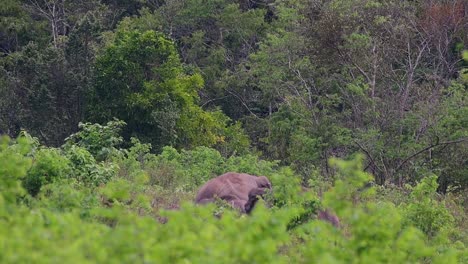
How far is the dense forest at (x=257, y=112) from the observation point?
8906 mm

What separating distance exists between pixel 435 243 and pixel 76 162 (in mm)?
4210

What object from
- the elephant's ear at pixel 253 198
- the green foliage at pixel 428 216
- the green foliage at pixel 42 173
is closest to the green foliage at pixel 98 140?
the elephant's ear at pixel 253 198

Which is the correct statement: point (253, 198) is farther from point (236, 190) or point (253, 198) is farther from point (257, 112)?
point (257, 112)

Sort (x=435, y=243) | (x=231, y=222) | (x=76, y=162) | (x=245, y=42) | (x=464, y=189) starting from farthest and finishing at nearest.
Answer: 1. (x=245, y=42)
2. (x=464, y=189)
3. (x=76, y=162)
4. (x=435, y=243)
5. (x=231, y=222)

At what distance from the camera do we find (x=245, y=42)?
1139 inches

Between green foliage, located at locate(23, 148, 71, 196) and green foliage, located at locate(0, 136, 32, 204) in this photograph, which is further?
green foliage, located at locate(23, 148, 71, 196)

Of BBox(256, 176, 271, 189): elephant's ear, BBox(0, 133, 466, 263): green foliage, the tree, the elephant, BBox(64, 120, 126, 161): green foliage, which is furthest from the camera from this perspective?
the tree

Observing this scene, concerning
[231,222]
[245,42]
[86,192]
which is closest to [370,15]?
[245,42]

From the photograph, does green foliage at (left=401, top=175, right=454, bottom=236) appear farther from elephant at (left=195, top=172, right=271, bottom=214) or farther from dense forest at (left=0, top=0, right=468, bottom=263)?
elephant at (left=195, top=172, right=271, bottom=214)

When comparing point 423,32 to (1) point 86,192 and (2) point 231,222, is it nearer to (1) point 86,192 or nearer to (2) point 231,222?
(1) point 86,192

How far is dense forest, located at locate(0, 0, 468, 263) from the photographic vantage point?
8906mm

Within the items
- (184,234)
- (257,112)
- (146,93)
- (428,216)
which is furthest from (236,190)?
(257,112)


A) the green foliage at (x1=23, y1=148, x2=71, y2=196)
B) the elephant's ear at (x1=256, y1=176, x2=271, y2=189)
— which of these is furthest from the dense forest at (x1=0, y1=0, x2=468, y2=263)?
the elephant's ear at (x1=256, y1=176, x2=271, y2=189)

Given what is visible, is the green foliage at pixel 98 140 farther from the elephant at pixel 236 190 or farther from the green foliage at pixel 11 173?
the green foliage at pixel 11 173
